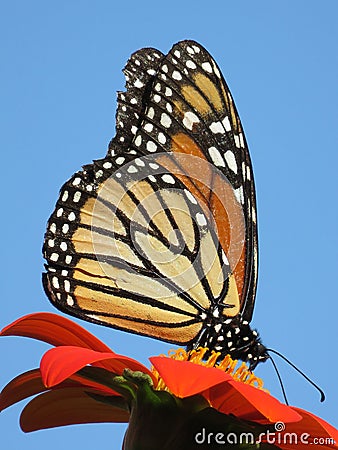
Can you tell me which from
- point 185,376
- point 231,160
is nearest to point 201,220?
point 231,160

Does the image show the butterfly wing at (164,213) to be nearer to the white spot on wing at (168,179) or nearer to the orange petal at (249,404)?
the white spot on wing at (168,179)

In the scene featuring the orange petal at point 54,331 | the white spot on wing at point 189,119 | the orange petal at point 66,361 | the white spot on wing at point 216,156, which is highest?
the white spot on wing at point 189,119

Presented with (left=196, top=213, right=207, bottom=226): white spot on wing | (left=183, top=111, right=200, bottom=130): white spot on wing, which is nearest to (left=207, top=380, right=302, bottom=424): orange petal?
(left=196, top=213, right=207, bottom=226): white spot on wing

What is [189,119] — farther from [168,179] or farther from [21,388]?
[21,388]

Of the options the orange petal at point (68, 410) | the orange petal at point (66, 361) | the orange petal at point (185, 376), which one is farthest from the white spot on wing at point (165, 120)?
the orange petal at point (185, 376)

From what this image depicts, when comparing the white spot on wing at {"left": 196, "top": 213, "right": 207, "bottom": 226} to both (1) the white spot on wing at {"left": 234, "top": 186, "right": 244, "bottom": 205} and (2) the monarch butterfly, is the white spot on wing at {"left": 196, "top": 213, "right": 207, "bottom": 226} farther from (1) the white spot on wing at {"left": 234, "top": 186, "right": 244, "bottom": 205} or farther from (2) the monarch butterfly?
(1) the white spot on wing at {"left": 234, "top": 186, "right": 244, "bottom": 205}

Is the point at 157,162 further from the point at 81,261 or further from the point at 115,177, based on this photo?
the point at 81,261

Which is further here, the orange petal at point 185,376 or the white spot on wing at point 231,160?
the white spot on wing at point 231,160
